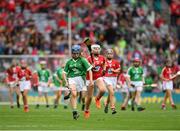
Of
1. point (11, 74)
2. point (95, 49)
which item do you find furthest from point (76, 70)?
point (11, 74)

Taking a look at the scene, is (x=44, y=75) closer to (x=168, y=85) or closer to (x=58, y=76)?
(x=58, y=76)

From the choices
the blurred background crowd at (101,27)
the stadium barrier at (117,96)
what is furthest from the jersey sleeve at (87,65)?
the blurred background crowd at (101,27)

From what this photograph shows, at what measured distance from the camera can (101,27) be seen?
5325 centimetres

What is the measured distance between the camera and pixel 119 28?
53.3 meters

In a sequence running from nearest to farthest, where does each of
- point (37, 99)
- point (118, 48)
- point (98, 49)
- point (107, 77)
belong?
point (98, 49) → point (107, 77) → point (37, 99) → point (118, 48)

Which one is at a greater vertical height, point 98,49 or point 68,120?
point 98,49

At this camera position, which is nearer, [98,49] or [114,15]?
[98,49]

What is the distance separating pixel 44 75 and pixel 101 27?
9.15 meters

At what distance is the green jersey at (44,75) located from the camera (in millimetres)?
45109

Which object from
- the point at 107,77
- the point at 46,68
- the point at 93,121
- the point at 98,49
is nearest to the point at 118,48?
the point at 46,68

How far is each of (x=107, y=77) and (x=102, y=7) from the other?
→ 66.4 ft

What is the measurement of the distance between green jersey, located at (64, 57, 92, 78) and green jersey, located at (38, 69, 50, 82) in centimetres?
1549

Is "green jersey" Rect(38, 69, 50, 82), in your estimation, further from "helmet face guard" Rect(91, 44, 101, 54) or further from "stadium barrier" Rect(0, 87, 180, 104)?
"helmet face guard" Rect(91, 44, 101, 54)

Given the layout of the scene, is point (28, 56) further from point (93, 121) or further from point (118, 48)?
point (93, 121)
